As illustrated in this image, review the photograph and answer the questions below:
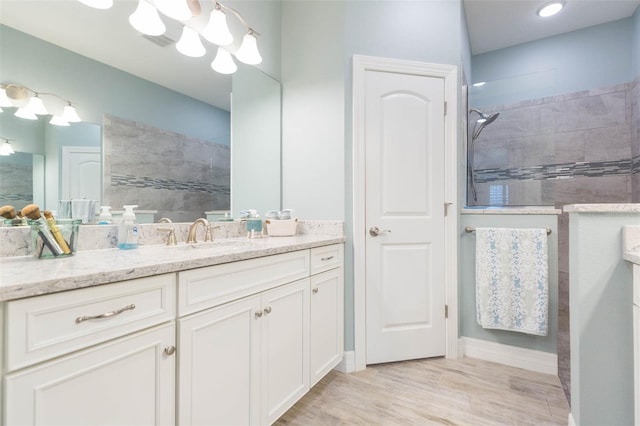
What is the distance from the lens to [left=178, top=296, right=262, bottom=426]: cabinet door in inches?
41.5

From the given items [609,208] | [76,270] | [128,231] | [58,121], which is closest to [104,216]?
[128,231]

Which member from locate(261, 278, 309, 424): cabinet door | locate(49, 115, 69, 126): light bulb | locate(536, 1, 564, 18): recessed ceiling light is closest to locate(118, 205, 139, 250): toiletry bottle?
locate(49, 115, 69, 126): light bulb

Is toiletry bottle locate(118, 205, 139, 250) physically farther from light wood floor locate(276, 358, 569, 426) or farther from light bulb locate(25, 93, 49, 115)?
light wood floor locate(276, 358, 569, 426)

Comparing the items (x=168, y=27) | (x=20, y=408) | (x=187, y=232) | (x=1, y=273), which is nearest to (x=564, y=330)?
(x=187, y=232)

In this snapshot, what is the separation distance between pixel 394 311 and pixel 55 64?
88.9 inches

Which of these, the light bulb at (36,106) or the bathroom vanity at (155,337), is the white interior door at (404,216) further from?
the light bulb at (36,106)

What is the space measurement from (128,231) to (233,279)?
0.57 m

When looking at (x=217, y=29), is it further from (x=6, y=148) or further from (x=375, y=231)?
(x=375, y=231)

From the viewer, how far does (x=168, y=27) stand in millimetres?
1702

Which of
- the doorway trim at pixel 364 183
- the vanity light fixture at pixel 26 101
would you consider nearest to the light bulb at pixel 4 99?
the vanity light fixture at pixel 26 101

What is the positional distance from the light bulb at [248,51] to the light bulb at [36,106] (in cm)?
114

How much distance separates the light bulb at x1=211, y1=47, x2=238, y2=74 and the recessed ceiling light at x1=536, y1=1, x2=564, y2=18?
2.55 meters

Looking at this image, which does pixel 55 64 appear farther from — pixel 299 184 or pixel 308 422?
pixel 308 422

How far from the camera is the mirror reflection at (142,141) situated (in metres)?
1.24
